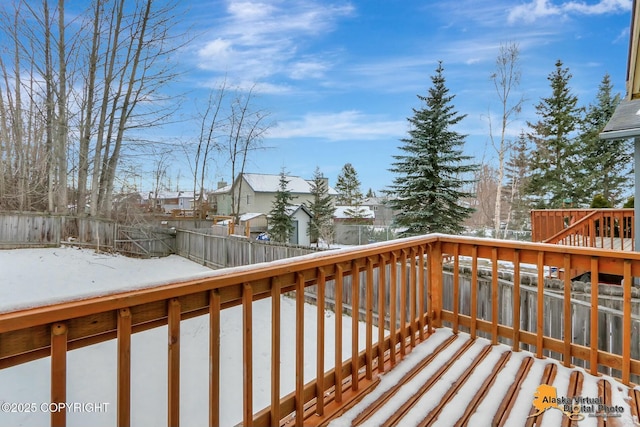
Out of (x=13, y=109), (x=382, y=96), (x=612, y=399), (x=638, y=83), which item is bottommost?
(x=612, y=399)

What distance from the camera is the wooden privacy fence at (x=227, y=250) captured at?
27.1 feet

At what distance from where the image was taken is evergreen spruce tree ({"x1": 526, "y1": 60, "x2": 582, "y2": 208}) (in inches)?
672

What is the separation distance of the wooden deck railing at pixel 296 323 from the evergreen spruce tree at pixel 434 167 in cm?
878

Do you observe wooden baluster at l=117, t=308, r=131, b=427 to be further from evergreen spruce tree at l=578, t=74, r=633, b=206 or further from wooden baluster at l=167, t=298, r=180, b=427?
evergreen spruce tree at l=578, t=74, r=633, b=206

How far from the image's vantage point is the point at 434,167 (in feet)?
37.9

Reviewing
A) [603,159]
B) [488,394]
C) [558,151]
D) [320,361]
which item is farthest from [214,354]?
[603,159]

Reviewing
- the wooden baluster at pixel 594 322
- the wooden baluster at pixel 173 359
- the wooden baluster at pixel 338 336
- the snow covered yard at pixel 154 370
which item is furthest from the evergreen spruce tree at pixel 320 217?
the wooden baluster at pixel 173 359

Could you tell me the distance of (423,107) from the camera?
11930 millimetres

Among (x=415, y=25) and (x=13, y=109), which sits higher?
(x=415, y=25)

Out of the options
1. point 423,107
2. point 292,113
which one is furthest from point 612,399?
point 292,113

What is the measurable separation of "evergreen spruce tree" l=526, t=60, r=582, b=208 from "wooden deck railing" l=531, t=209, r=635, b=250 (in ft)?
28.2

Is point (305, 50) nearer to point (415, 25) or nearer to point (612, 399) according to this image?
point (415, 25)

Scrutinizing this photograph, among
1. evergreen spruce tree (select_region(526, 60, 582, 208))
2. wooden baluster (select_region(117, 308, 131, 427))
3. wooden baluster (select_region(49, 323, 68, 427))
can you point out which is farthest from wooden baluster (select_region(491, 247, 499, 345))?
evergreen spruce tree (select_region(526, 60, 582, 208))

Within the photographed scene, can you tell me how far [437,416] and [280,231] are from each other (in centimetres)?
1648
